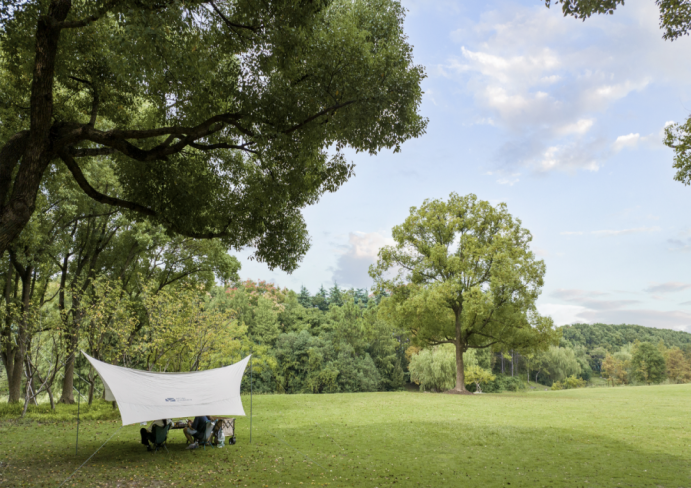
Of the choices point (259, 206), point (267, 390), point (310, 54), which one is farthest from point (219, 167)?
point (267, 390)

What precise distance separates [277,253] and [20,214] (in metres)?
4.99

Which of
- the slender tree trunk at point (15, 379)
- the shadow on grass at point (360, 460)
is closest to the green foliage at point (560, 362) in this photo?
the shadow on grass at point (360, 460)

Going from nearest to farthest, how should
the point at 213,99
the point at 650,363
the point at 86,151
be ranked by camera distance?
the point at 86,151 < the point at 213,99 < the point at 650,363

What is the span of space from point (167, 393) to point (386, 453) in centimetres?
497

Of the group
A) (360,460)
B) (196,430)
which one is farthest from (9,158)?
(360,460)

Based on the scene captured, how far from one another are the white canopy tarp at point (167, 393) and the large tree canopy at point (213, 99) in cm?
334

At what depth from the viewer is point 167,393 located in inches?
364

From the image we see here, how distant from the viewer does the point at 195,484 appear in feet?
22.9

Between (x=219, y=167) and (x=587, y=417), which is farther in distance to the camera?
(x=587, y=417)

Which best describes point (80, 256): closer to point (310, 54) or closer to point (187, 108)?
point (187, 108)

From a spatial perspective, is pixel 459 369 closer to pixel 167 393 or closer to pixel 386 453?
pixel 386 453

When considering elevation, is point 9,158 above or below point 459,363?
above

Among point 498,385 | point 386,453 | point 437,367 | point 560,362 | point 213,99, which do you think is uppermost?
point 213,99

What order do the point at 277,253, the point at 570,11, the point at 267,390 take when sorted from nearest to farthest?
the point at 570,11 < the point at 277,253 < the point at 267,390
